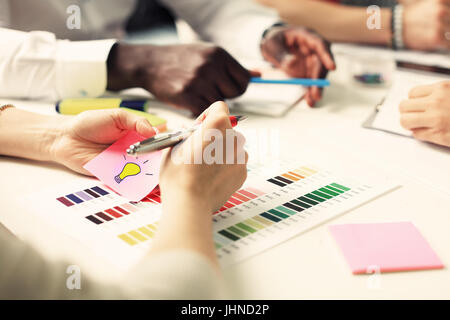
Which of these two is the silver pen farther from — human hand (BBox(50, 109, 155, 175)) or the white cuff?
the white cuff

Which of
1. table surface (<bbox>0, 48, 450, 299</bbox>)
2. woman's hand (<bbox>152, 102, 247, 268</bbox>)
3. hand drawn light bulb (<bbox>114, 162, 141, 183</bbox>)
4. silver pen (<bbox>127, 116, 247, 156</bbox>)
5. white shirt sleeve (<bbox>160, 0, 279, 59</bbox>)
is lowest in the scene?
table surface (<bbox>0, 48, 450, 299</bbox>)

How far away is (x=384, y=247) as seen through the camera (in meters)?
0.46

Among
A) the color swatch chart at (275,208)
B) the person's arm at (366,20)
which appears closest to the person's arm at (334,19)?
the person's arm at (366,20)

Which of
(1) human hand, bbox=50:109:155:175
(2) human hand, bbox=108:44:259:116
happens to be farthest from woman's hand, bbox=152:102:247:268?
(2) human hand, bbox=108:44:259:116

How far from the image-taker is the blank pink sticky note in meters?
0.43

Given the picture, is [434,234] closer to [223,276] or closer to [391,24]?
[223,276]

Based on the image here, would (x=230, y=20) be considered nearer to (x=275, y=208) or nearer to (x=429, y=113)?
(x=429, y=113)

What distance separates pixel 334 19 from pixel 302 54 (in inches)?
16.2

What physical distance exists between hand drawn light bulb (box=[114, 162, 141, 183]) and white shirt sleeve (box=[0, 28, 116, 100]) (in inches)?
14.3

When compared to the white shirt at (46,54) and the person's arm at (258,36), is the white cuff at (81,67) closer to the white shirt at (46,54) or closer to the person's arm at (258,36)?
the white shirt at (46,54)

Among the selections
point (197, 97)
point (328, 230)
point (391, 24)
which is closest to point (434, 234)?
point (328, 230)

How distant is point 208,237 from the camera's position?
17.0 inches

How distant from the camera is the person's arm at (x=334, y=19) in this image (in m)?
1.34

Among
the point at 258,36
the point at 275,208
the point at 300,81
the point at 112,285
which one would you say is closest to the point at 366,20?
the point at 258,36
